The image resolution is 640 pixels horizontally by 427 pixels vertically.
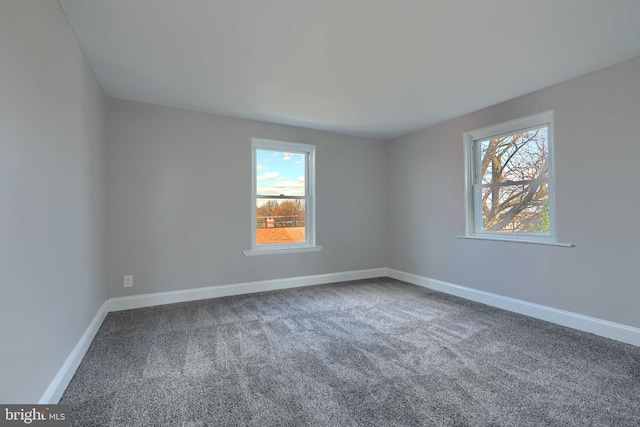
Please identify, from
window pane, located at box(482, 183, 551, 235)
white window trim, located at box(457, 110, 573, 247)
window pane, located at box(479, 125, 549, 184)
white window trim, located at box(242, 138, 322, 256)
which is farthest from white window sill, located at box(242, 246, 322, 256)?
window pane, located at box(479, 125, 549, 184)

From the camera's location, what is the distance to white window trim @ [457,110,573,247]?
9.41 feet

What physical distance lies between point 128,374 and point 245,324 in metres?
1.02

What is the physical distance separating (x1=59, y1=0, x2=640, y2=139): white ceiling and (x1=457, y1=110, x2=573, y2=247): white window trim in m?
0.30

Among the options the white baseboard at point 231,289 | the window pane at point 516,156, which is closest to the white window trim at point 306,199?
the white baseboard at point 231,289

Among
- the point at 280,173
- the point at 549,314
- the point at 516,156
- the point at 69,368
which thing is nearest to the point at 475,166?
the point at 516,156

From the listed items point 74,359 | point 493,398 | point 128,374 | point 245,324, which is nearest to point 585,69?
point 493,398

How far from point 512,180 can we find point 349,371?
9.06ft

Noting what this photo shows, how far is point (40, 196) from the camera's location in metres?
1.49

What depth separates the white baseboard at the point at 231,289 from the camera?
3225mm

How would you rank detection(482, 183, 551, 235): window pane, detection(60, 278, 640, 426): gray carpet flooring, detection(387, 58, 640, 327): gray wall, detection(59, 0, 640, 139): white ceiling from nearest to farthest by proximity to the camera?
detection(60, 278, 640, 426): gray carpet flooring, detection(59, 0, 640, 139): white ceiling, detection(387, 58, 640, 327): gray wall, detection(482, 183, 551, 235): window pane

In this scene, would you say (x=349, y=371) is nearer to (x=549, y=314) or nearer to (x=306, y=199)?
(x=549, y=314)

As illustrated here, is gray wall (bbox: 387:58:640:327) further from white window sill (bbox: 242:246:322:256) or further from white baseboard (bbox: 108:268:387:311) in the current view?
white window sill (bbox: 242:246:322:256)

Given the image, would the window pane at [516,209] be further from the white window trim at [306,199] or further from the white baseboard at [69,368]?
the white baseboard at [69,368]

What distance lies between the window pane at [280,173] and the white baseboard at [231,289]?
1.26m
